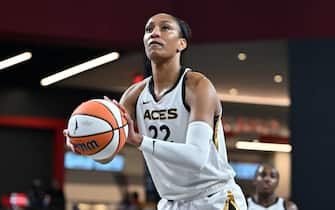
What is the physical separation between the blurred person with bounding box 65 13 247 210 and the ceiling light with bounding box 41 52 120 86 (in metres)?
8.59

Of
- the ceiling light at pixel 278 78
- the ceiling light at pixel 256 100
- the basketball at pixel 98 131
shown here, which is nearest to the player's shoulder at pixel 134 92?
the basketball at pixel 98 131

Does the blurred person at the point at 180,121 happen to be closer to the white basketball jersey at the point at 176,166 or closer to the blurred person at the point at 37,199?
the white basketball jersey at the point at 176,166

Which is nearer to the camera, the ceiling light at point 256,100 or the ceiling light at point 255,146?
the ceiling light at point 256,100

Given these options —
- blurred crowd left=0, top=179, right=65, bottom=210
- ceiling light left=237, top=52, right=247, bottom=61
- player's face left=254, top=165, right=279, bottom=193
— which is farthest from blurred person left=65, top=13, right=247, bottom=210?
blurred crowd left=0, top=179, right=65, bottom=210

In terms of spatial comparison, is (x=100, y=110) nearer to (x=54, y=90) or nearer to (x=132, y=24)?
(x=132, y=24)

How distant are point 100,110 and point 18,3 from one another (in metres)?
7.46

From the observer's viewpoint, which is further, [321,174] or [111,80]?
[111,80]

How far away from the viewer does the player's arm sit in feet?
15.1

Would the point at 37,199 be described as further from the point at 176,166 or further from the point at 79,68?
the point at 176,166

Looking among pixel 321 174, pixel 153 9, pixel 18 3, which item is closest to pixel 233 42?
pixel 153 9

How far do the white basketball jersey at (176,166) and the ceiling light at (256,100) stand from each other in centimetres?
640

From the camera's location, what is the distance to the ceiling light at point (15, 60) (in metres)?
15.8

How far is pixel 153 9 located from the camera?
12258 mm

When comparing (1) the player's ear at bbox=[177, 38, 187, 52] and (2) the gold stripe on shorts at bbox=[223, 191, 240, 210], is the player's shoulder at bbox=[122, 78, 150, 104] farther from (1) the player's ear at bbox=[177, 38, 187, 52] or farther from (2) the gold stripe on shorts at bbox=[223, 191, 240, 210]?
(2) the gold stripe on shorts at bbox=[223, 191, 240, 210]
